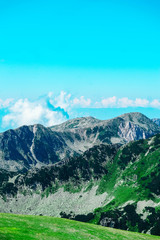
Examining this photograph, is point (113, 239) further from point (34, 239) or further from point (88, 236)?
point (34, 239)

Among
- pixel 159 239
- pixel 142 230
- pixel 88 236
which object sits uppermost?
pixel 88 236

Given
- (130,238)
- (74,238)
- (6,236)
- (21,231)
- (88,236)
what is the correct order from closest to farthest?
1. (6,236)
2. (21,231)
3. (74,238)
4. (88,236)
5. (130,238)

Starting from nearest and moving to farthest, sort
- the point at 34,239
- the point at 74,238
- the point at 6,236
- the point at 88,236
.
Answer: the point at 6,236
the point at 34,239
the point at 74,238
the point at 88,236

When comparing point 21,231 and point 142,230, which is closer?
point 21,231

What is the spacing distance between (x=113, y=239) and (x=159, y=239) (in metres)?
31.4

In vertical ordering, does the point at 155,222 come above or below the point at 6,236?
below

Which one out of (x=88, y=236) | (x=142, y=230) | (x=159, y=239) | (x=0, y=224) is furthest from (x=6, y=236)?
(x=142, y=230)

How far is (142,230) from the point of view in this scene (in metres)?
196

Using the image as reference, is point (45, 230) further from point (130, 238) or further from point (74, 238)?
point (130, 238)

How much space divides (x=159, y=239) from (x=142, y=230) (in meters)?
114

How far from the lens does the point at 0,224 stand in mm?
62812

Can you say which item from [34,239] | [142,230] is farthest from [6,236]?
[142,230]

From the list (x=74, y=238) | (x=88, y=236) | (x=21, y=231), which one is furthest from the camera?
(x=88, y=236)

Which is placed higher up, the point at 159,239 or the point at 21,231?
the point at 21,231
